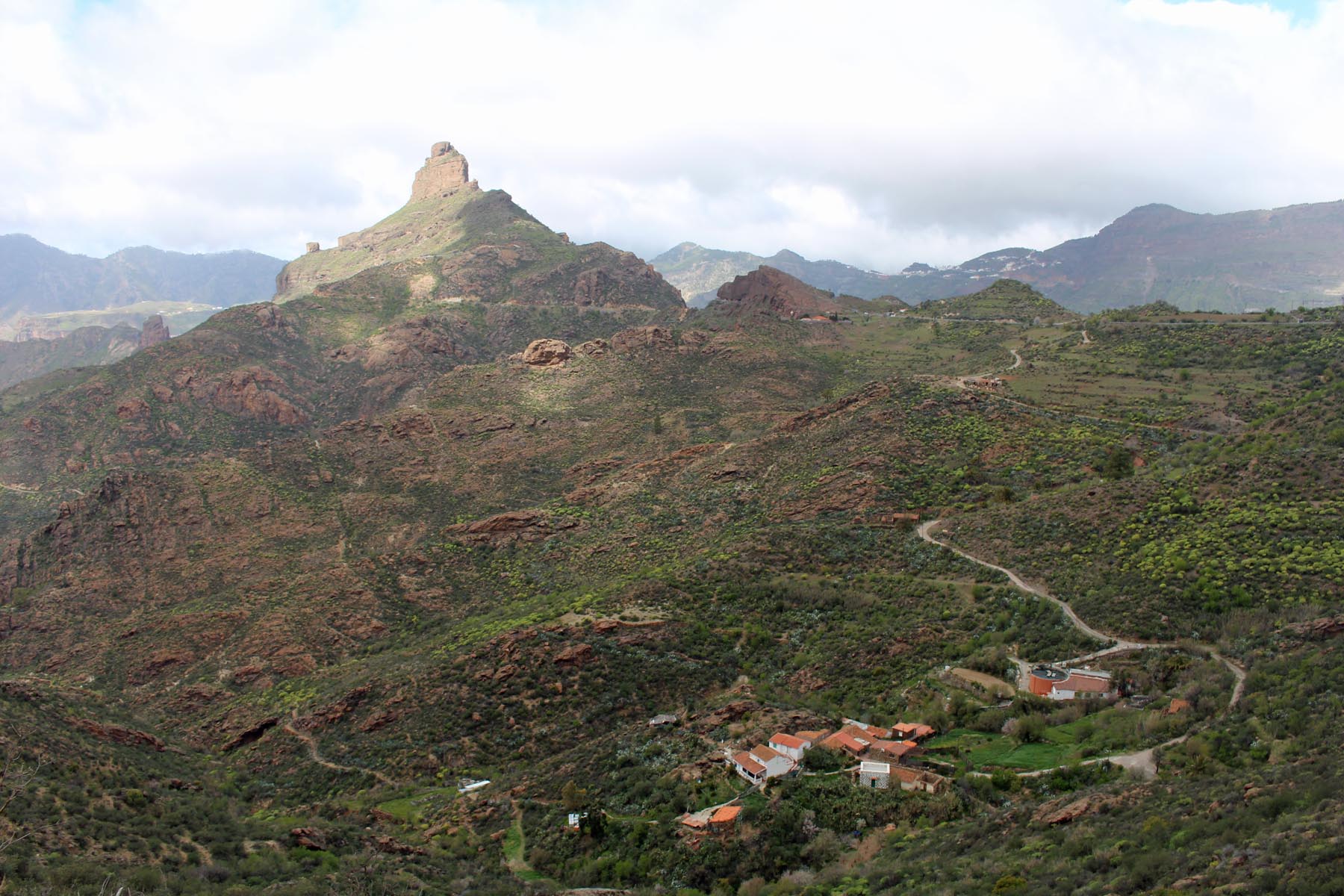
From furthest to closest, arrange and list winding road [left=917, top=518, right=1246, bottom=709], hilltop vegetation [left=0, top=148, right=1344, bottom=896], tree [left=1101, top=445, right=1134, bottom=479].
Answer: tree [left=1101, top=445, right=1134, bottom=479] < winding road [left=917, top=518, right=1246, bottom=709] < hilltop vegetation [left=0, top=148, right=1344, bottom=896]

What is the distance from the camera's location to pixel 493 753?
3872cm

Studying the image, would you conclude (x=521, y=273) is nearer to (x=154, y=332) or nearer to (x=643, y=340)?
(x=643, y=340)

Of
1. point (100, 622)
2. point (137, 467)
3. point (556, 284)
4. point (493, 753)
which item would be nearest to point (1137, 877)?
point (493, 753)

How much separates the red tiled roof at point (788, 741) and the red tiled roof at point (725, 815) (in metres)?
3.71

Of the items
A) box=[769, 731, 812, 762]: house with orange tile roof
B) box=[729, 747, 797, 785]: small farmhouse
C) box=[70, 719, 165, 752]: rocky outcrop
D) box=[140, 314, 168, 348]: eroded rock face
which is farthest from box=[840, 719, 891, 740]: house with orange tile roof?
box=[140, 314, 168, 348]: eroded rock face

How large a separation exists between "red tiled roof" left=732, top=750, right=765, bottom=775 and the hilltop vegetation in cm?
105

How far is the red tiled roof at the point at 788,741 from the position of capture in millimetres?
30094

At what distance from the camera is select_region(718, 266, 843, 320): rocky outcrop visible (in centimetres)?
11712

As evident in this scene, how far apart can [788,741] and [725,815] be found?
4.63 m

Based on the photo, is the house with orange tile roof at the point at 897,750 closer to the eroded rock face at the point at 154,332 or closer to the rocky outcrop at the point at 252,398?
the rocky outcrop at the point at 252,398

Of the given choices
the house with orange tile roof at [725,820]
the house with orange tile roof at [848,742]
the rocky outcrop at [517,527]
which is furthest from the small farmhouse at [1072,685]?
the rocky outcrop at [517,527]

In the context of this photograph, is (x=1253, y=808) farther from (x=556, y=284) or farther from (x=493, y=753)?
(x=556, y=284)

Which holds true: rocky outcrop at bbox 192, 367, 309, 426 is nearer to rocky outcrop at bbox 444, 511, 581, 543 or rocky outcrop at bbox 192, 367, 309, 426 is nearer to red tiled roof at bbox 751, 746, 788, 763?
rocky outcrop at bbox 444, 511, 581, 543

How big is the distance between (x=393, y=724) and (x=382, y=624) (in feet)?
49.0
